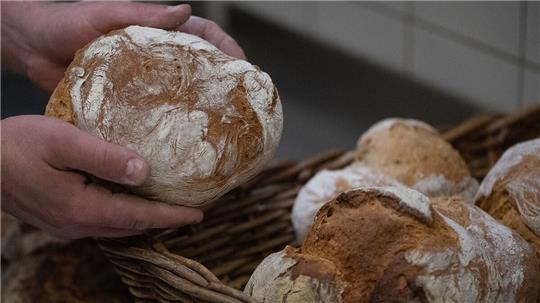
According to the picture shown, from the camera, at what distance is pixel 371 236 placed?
84 centimetres

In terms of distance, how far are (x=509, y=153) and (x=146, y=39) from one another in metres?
0.46

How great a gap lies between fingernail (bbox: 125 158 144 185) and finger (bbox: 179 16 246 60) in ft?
0.85

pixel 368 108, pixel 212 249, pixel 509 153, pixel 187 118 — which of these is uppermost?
pixel 187 118

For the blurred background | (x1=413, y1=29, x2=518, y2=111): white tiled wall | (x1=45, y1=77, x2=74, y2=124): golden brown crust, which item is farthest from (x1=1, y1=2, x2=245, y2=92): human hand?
(x1=413, y1=29, x2=518, y2=111): white tiled wall

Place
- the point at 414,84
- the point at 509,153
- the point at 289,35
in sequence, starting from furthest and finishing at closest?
the point at 289,35
the point at 414,84
the point at 509,153

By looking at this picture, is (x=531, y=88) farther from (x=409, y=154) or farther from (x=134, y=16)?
(x=134, y=16)

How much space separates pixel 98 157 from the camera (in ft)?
2.87

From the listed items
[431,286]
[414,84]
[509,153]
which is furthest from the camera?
[414,84]

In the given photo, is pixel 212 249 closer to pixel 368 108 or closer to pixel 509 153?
pixel 509 153

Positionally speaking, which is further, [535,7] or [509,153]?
[535,7]

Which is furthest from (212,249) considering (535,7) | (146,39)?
(535,7)

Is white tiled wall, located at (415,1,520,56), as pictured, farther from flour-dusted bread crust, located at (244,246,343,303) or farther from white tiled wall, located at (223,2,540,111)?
flour-dusted bread crust, located at (244,246,343,303)

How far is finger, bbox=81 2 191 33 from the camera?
1030 millimetres

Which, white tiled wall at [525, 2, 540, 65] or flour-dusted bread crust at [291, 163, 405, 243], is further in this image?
white tiled wall at [525, 2, 540, 65]
